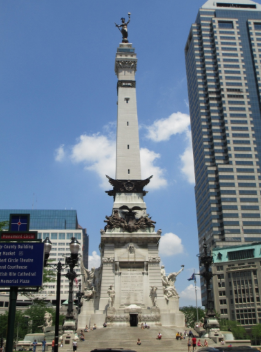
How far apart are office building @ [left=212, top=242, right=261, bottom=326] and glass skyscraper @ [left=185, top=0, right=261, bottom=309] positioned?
20.1ft

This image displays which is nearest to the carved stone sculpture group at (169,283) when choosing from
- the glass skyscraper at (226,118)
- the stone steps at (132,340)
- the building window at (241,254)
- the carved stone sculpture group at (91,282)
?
the stone steps at (132,340)

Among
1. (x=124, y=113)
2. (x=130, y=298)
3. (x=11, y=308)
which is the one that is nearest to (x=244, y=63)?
(x=124, y=113)

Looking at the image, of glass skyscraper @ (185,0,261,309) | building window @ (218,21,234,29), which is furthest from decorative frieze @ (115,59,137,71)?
building window @ (218,21,234,29)

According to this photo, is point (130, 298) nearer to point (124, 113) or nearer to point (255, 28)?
point (124, 113)

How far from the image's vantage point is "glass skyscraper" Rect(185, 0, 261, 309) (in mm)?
92625

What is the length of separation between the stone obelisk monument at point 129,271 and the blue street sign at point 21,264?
1114 inches

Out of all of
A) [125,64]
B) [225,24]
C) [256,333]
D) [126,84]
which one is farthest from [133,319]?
[225,24]

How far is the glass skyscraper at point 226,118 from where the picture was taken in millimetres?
92625

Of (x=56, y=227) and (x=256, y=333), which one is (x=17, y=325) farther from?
(x=56, y=227)

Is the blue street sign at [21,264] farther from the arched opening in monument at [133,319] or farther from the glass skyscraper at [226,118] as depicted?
the glass skyscraper at [226,118]

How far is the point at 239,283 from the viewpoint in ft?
253

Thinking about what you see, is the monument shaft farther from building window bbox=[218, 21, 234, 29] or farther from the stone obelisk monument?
building window bbox=[218, 21, 234, 29]

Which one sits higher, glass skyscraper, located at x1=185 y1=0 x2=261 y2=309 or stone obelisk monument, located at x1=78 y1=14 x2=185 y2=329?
glass skyscraper, located at x1=185 y1=0 x2=261 y2=309

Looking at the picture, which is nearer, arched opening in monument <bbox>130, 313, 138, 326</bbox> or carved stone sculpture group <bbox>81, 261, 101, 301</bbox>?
arched opening in monument <bbox>130, 313, 138, 326</bbox>
